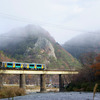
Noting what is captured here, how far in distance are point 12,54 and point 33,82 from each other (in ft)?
164

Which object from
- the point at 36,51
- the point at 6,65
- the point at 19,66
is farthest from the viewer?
the point at 36,51

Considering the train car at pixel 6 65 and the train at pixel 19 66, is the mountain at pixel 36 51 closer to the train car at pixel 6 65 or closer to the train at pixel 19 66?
the train at pixel 19 66

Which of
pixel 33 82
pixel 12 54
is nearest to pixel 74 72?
pixel 33 82

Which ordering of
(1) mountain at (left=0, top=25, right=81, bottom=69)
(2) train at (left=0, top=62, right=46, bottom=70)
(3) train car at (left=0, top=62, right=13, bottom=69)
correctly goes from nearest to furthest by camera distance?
(3) train car at (left=0, top=62, right=13, bottom=69) < (2) train at (left=0, top=62, right=46, bottom=70) < (1) mountain at (left=0, top=25, right=81, bottom=69)

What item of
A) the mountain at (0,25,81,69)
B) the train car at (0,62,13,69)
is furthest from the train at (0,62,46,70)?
the mountain at (0,25,81,69)

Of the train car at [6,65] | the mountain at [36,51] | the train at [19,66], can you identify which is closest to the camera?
the train car at [6,65]

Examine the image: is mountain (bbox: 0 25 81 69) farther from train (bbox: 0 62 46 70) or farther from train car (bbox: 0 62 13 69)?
train car (bbox: 0 62 13 69)

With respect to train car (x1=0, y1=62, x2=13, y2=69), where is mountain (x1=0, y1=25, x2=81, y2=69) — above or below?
above

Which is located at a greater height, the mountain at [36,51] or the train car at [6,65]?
the mountain at [36,51]

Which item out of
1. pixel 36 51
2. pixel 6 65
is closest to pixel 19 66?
pixel 6 65

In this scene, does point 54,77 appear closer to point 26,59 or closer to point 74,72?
point 26,59

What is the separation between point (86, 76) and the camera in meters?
59.6

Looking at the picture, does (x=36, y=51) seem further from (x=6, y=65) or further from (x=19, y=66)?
(x=6, y=65)

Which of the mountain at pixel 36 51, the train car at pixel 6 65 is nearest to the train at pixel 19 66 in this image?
the train car at pixel 6 65
